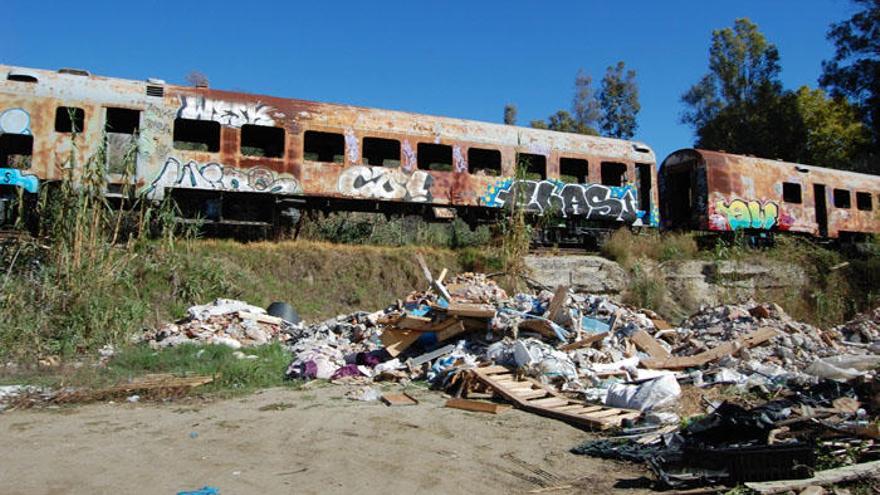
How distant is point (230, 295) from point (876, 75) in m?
30.3

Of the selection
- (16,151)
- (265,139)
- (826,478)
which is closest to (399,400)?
(826,478)

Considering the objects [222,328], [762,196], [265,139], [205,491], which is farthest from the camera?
[762,196]

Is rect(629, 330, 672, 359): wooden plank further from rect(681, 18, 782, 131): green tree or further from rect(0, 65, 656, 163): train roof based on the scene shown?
rect(681, 18, 782, 131): green tree

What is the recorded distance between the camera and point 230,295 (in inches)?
468

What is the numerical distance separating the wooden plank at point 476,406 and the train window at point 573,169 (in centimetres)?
1004

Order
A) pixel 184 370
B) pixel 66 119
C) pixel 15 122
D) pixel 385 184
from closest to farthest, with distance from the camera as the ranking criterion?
1. pixel 184 370
2. pixel 15 122
3. pixel 66 119
4. pixel 385 184

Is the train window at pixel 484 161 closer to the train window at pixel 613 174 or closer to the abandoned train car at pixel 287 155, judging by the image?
the abandoned train car at pixel 287 155

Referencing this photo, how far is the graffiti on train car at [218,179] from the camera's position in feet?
40.6

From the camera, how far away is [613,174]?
55.8ft

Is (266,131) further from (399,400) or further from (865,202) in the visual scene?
(865,202)

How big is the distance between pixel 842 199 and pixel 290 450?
819 inches

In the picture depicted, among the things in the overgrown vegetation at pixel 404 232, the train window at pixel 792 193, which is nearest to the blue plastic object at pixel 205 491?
the overgrown vegetation at pixel 404 232

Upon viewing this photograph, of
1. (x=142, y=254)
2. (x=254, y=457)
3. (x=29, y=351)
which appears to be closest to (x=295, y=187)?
(x=142, y=254)

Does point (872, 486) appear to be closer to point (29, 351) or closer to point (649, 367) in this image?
point (649, 367)
